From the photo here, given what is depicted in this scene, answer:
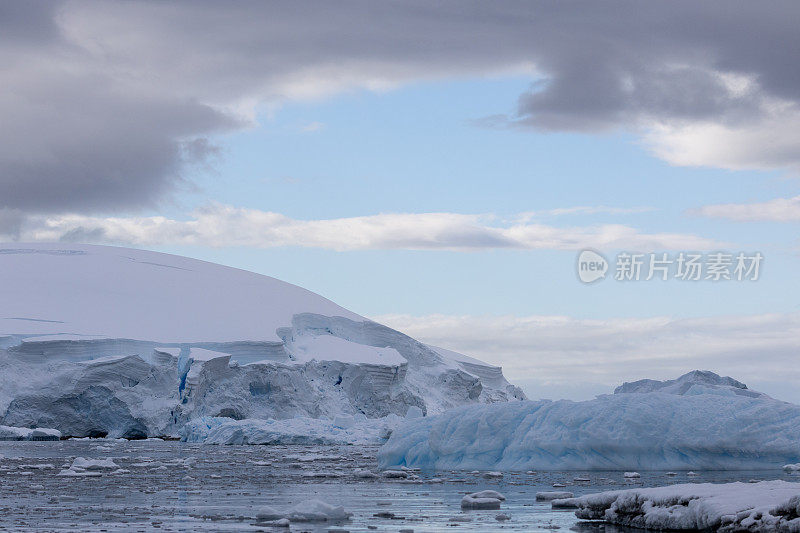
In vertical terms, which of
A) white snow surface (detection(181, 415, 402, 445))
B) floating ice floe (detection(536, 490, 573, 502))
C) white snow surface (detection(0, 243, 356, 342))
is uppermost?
white snow surface (detection(0, 243, 356, 342))

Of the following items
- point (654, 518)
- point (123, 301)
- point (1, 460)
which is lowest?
point (1, 460)

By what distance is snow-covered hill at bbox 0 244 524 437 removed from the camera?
3189 cm

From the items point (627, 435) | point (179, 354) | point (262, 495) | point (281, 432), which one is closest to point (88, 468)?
point (262, 495)

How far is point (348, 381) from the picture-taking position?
36.4 meters

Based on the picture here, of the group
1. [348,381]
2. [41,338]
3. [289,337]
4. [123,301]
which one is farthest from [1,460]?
[123,301]

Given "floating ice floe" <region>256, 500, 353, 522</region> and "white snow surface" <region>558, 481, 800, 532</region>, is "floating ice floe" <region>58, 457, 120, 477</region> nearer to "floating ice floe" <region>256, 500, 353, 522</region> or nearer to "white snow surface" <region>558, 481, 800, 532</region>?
"floating ice floe" <region>256, 500, 353, 522</region>

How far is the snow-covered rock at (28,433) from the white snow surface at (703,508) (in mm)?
25875

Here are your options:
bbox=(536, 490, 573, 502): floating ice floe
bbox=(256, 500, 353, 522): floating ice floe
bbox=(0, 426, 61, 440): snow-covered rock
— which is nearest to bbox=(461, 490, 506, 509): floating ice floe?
bbox=(536, 490, 573, 502): floating ice floe

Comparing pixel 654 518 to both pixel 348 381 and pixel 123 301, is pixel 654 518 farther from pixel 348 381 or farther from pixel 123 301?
pixel 123 301

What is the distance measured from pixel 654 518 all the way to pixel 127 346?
3023cm

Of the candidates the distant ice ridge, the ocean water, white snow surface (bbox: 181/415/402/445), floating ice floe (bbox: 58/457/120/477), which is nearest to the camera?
the ocean water

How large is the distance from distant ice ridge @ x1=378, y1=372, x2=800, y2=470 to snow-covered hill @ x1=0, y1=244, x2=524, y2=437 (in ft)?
61.5

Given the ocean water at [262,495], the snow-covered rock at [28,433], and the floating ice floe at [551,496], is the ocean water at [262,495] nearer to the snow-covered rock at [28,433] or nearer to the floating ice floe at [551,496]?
the floating ice floe at [551,496]

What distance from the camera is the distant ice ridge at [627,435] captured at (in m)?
13.5
